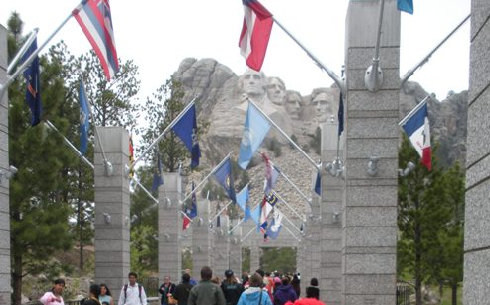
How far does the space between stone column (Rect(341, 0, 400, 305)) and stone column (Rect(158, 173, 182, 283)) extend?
16.6 m

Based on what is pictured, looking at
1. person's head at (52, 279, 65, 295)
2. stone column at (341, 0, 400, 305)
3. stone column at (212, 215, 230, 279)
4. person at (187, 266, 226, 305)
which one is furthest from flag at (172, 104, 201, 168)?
stone column at (212, 215, 230, 279)

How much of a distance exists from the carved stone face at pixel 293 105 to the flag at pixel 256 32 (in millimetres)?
→ 169748

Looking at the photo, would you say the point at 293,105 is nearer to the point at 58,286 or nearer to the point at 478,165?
the point at 58,286

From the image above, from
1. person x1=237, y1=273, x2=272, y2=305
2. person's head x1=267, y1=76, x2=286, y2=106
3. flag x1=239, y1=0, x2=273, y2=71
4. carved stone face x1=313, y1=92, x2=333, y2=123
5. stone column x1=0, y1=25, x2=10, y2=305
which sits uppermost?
person's head x1=267, y1=76, x2=286, y2=106

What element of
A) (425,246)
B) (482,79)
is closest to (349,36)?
(482,79)

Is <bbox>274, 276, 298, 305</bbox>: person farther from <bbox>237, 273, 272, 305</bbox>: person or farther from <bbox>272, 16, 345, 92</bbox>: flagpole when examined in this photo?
<bbox>272, 16, 345, 92</bbox>: flagpole

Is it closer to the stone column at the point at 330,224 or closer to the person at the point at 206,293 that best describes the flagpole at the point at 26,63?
the person at the point at 206,293

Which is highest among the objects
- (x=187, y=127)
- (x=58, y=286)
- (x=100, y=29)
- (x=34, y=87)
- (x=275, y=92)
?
(x=275, y=92)

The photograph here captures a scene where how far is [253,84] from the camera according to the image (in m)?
181

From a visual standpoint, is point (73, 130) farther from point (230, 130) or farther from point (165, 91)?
point (230, 130)

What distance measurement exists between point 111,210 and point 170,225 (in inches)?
358

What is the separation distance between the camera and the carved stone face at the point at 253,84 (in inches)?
7067

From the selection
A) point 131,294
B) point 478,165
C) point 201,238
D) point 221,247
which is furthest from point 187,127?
point 221,247

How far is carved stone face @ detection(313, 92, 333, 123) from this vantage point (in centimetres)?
18150
